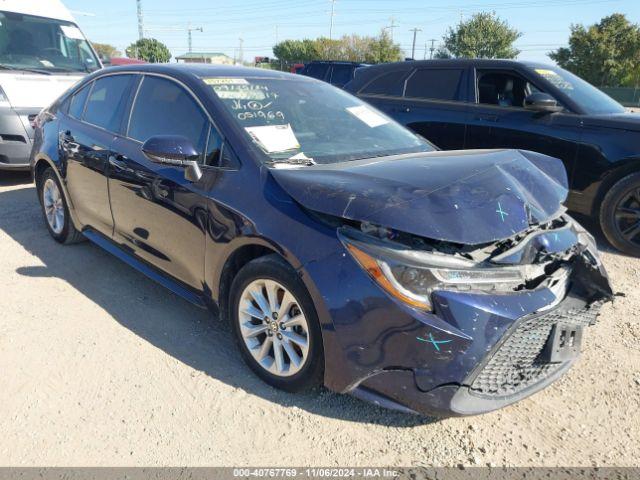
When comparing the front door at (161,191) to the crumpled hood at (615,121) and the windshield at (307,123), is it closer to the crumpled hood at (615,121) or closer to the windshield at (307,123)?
the windshield at (307,123)

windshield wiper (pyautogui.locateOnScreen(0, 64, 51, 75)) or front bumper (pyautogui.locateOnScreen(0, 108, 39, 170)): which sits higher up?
windshield wiper (pyautogui.locateOnScreen(0, 64, 51, 75))

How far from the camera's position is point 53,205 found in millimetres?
4781

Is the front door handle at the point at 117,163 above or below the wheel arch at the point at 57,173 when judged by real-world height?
above

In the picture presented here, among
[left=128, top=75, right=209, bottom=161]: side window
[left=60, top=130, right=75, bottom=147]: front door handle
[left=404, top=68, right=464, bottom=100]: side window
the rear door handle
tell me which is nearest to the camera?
[left=128, top=75, right=209, bottom=161]: side window

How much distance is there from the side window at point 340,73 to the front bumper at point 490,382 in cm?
1120

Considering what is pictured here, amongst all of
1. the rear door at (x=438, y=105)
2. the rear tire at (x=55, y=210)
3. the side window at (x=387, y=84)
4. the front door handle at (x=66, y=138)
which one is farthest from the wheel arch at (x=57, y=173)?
the side window at (x=387, y=84)

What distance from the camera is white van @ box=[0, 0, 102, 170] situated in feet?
21.8

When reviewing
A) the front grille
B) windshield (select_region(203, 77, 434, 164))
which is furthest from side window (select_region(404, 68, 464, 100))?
the front grille

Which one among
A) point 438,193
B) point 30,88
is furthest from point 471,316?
point 30,88

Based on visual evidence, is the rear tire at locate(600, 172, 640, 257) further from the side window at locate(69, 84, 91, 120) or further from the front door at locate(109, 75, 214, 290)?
the side window at locate(69, 84, 91, 120)

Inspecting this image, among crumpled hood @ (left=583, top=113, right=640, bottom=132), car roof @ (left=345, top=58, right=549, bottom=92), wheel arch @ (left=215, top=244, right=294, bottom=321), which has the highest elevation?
car roof @ (left=345, top=58, right=549, bottom=92)

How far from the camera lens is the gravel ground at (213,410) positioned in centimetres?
228

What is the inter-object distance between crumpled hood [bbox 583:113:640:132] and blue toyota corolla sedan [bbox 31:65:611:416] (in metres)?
2.20

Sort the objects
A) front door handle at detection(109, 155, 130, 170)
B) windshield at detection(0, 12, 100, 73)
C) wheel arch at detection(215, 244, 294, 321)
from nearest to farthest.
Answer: wheel arch at detection(215, 244, 294, 321) → front door handle at detection(109, 155, 130, 170) → windshield at detection(0, 12, 100, 73)
